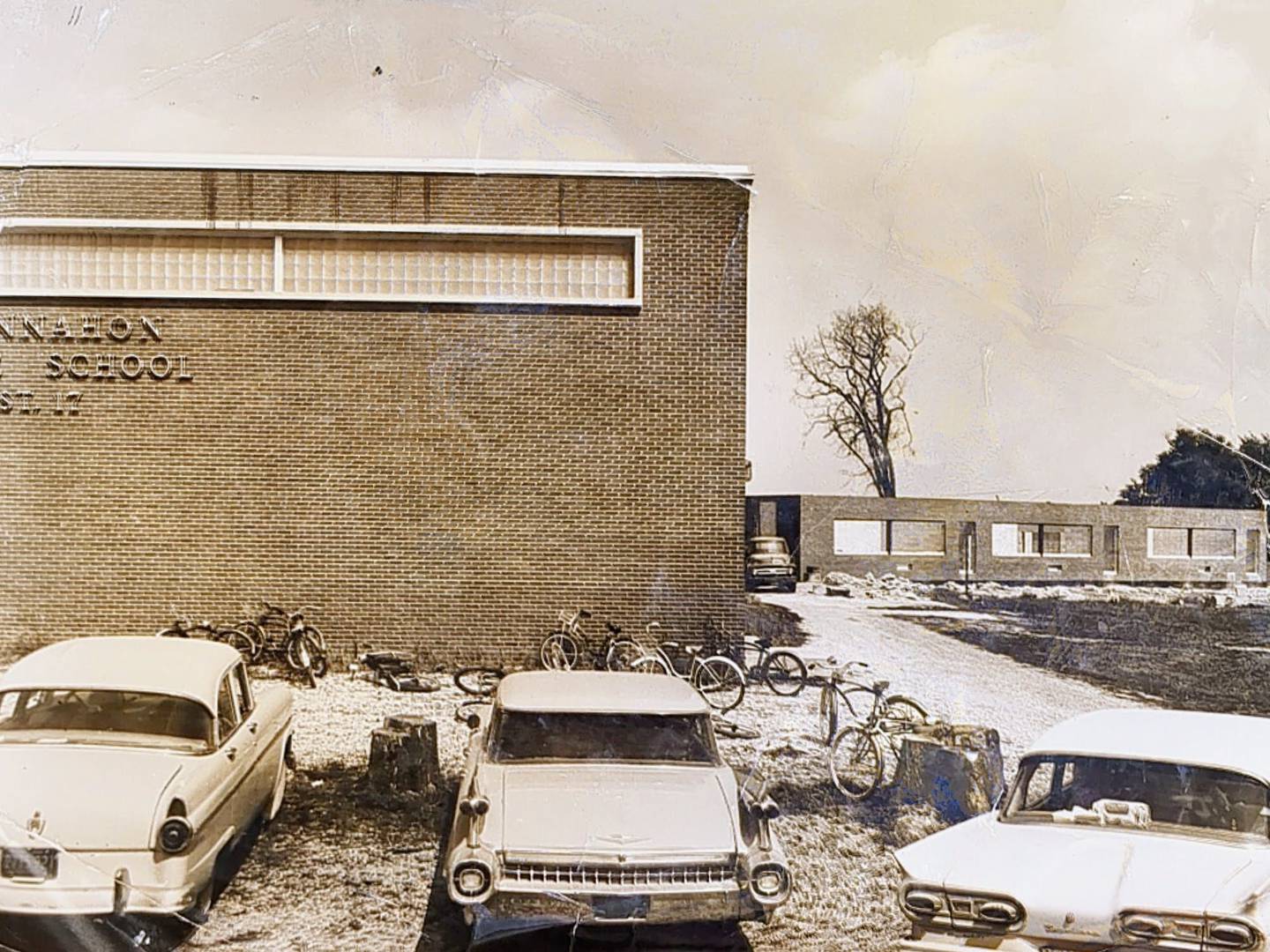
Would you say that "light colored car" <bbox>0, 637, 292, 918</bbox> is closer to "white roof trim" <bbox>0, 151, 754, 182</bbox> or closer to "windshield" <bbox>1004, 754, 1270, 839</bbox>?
"white roof trim" <bbox>0, 151, 754, 182</bbox>

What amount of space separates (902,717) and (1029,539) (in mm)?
604

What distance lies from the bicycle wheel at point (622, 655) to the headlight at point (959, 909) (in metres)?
0.92

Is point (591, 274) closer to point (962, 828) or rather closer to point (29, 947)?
point (962, 828)

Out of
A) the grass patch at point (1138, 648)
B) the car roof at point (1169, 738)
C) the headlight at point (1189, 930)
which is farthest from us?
the grass patch at point (1138, 648)

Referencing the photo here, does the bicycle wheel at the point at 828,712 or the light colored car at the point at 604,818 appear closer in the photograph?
the light colored car at the point at 604,818

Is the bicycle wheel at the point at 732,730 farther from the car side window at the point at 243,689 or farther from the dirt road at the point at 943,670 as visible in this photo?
the car side window at the point at 243,689

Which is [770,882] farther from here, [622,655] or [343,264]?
[343,264]

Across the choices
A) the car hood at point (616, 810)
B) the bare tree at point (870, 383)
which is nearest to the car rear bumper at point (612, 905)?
the car hood at point (616, 810)

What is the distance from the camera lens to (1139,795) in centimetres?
290

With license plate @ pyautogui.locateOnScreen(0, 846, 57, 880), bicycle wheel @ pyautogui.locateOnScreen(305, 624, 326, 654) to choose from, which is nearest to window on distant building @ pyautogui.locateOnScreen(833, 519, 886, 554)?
bicycle wheel @ pyautogui.locateOnScreen(305, 624, 326, 654)

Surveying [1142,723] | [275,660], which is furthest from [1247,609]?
[275,660]

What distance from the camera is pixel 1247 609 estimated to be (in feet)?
10.4

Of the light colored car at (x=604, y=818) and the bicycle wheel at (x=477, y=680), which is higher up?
the bicycle wheel at (x=477, y=680)

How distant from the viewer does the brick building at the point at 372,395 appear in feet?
9.62
